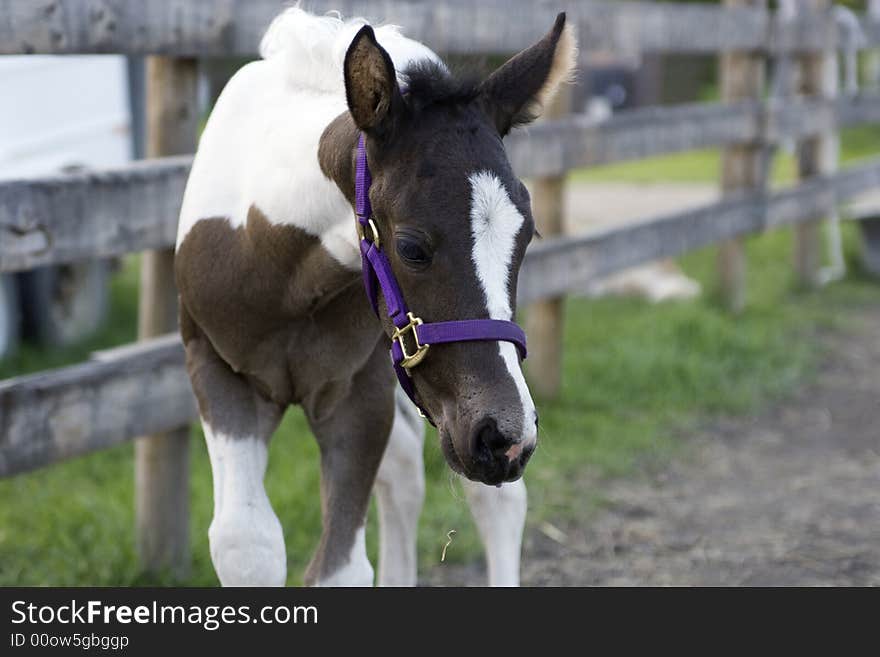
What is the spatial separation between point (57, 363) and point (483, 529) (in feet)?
9.95

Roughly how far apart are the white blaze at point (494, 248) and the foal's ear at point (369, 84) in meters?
0.22

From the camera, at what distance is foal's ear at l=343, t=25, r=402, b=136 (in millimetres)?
2293

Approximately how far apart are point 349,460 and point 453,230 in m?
0.90

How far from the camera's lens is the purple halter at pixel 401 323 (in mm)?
2258

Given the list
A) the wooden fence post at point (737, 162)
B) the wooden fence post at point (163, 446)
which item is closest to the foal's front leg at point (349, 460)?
the wooden fence post at point (163, 446)

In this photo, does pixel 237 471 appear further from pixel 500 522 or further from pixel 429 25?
pixel 429 25

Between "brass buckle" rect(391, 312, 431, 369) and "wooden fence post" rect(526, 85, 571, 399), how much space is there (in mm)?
3302

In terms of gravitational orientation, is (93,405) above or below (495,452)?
below

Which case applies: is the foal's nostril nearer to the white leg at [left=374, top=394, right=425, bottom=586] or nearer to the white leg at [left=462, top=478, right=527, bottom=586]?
the white leg at [left=462, top=478, right=527, bottom=586]

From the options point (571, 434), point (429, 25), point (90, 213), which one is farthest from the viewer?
point (571, 434)

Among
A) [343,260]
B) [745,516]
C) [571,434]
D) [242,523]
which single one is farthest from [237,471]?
[571,434]

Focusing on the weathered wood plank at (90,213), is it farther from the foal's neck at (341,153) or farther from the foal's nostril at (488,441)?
the foal's nostril at (488,441)

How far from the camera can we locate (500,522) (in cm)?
353
